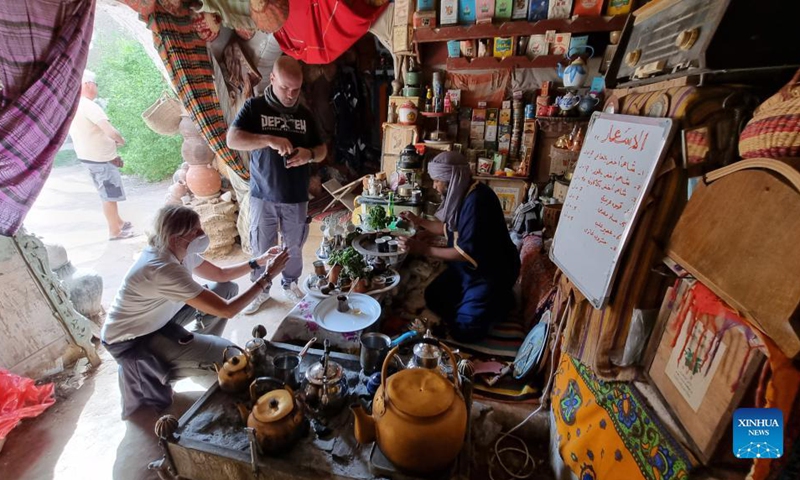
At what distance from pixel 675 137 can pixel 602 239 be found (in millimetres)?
422

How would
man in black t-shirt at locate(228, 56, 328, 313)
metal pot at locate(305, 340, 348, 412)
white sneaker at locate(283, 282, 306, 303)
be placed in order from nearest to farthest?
metal pot at locate(305, 340, 348, 412) < man in black t-shirt at locate(228, 56, 328, 313) < white sneaker at locate(283, 282, 306, 303)

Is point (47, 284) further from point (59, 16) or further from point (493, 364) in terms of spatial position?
point (493, 364)

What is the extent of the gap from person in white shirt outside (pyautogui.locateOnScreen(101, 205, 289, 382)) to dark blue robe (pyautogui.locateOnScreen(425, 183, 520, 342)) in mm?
1419

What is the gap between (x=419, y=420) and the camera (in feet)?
3.72

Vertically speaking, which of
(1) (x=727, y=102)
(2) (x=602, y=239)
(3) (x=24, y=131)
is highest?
(1) (x=727, y=102)

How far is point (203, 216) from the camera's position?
193 inches

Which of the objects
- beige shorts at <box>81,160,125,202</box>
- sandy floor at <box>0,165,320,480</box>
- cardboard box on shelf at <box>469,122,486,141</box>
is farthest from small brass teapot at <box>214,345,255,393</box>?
beige shorts at <box>81,160,125,202</box>

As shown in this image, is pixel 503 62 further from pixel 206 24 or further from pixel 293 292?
pixel 293 292

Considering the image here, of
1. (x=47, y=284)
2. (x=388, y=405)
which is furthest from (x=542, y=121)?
(x=47, y=284)

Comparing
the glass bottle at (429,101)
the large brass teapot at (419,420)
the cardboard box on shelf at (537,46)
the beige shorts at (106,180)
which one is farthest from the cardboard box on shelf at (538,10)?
the beige shorts at (106,180)

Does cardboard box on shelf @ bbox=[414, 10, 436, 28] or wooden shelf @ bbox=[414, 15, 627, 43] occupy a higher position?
cardboard box on shelf @ bbox=[414, 10, 436, 28]

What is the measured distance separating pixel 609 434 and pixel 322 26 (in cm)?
504

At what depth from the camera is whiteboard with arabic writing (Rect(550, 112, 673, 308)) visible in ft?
3.81

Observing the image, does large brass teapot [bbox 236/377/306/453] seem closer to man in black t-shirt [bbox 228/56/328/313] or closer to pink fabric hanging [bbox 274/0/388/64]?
man in black t-shirt [bbox 228/56/328/313]
